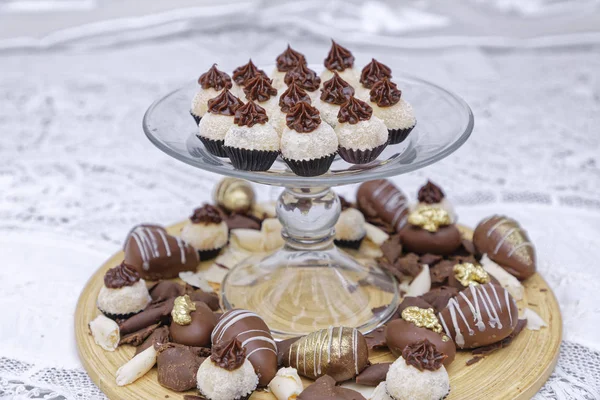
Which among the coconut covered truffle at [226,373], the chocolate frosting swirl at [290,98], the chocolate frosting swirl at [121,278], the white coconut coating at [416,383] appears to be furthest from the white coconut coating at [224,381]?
the chocolate frosting swirl at [290,98]

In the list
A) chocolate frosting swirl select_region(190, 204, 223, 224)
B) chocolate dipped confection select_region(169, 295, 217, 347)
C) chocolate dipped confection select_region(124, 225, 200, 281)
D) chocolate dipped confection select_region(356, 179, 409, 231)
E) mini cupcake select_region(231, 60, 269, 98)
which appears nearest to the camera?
chocolate dipped confection select_region(169, 295, 217, 347)

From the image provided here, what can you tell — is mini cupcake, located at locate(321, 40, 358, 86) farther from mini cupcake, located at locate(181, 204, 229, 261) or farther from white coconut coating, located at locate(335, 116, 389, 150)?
mini cupcake, located at locate(181, 204, 229, 261)

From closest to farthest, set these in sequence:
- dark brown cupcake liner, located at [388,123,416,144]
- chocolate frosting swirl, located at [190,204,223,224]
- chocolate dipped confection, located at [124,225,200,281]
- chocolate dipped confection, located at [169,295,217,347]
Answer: chocolate dipped confection, located at [169,295,217,347] < dark brown cupcake liner, located at [388,123,416,144] < chocolate dipped confection, located at [124,225,200,281] < chocolate frosting swirl, located at [190,204,223,224]

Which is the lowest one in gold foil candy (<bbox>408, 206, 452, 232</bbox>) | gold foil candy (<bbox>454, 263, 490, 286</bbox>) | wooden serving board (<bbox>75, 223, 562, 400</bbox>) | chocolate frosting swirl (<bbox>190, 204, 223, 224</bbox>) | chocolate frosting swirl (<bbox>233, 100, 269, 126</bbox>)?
wooden serving board (<bbox>75, 223, 562, 400</bbox>)

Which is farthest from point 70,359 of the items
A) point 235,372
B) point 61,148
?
point 61,148

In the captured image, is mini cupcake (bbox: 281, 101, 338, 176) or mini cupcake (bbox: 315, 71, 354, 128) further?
Result: mini cupcake (bbox: 315, 71, 354, 128)

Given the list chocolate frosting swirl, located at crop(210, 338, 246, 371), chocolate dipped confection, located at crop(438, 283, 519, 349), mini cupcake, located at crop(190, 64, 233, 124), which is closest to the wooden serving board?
chocolate dipped confection, located at crop(438, 283, 519, 349)

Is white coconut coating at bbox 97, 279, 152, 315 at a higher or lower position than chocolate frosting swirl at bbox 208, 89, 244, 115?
lower
